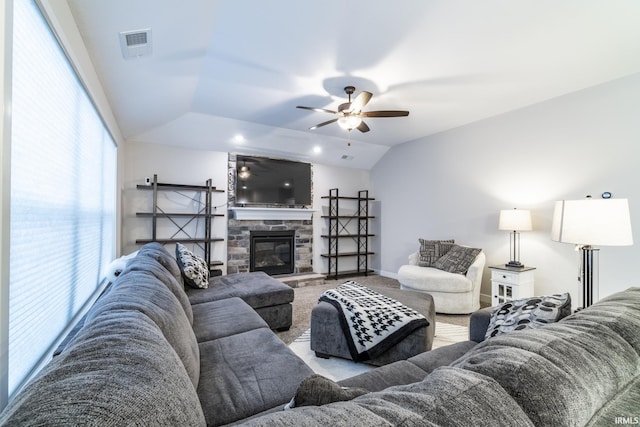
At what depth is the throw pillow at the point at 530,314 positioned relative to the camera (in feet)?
4.38

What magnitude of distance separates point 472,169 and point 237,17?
3869 mm

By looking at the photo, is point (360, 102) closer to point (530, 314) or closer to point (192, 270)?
point (530, 314)

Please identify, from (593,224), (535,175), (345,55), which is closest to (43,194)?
(345,55)

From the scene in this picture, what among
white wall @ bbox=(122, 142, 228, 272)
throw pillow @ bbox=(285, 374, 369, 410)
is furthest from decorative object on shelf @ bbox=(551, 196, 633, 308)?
white wall @ bbox=(122, 142, 228, 272)

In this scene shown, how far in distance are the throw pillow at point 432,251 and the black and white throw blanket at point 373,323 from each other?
2132mm

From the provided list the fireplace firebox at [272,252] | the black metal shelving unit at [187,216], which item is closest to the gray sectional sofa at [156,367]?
the black metal shelving unit at [187,216]

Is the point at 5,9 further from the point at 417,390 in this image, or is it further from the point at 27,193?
the point at 417,390

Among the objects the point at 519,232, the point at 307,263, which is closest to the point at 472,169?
the point at 519,232

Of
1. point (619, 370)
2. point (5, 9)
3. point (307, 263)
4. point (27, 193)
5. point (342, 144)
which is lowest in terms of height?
point (307, 263)

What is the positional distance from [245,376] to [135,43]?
7.30 feet

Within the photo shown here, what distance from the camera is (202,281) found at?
298 centimetres

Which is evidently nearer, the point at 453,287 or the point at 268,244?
the point at 453,287

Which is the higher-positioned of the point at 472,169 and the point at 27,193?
the point at 472,169

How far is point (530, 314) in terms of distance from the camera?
139cm
